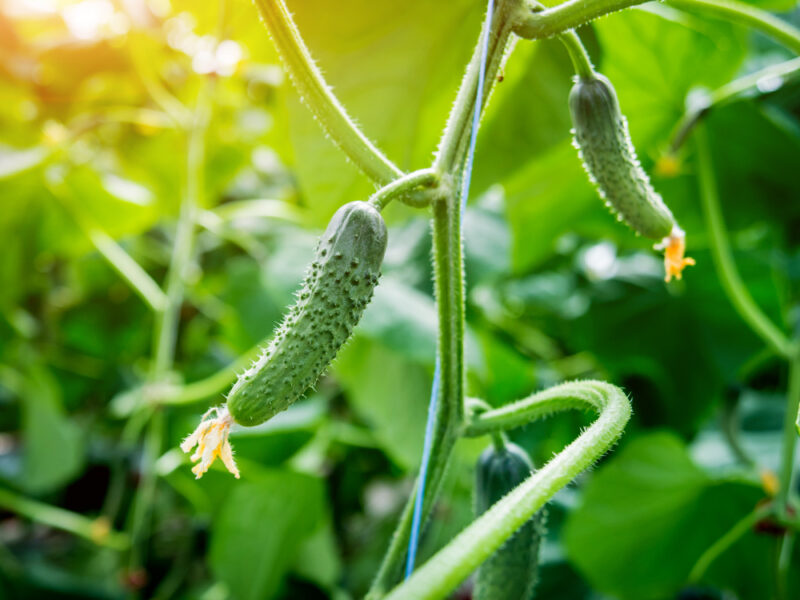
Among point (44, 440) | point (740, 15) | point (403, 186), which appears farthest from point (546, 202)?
point (44, 440)

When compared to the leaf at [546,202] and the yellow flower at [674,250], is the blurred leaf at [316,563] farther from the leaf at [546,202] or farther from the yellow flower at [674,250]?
the yellow flower at [674,250]

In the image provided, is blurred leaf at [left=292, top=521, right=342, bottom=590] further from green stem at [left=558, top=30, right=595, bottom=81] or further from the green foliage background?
green stem at [left=558, top=30, right=595, bottom=81]

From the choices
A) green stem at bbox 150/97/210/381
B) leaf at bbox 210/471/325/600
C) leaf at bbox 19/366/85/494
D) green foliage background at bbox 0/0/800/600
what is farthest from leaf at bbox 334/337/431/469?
leaf at bbox 19/366/85/494

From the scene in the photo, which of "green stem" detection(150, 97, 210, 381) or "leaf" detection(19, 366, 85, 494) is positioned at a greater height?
"green stem" detection(150, 97, 210, 381)

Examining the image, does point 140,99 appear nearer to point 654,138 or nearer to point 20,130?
point 20,130

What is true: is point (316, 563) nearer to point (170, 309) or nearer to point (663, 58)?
point (170, 309)

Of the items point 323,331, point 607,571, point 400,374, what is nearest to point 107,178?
point 400,374
